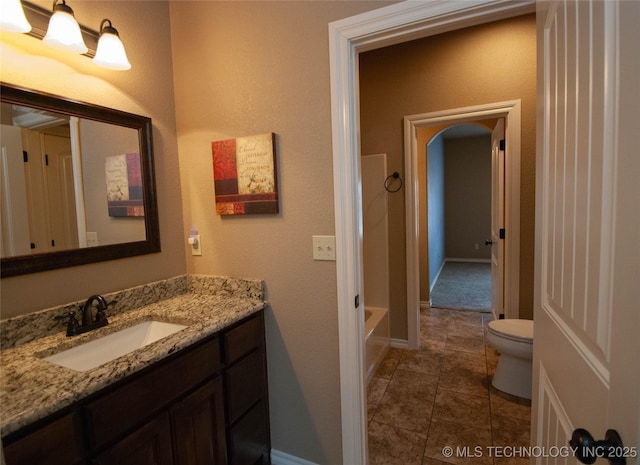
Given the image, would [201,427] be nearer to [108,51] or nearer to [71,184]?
[71,184]

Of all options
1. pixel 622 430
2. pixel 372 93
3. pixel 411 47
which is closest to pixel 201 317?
pixel 622 430

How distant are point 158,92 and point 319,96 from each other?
91 centimetres

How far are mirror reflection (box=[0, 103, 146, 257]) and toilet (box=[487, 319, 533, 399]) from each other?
234cm

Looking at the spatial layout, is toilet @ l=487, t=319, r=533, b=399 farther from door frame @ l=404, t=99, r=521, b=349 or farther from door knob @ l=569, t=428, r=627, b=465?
door knob @ l=569, t=428, r=627, b=465

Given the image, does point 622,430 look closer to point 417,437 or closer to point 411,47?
point 417,437

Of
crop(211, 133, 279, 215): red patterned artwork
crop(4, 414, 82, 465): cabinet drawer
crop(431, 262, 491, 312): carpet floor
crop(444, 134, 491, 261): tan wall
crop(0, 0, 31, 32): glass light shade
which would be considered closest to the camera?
crop(4, 414, 82, 465): cabinet drawer

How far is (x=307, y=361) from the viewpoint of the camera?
1.55 m

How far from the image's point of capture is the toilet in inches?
80.7

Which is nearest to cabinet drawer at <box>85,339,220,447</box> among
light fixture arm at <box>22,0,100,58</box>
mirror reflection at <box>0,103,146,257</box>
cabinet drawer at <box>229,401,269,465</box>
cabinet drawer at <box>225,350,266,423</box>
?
cabinet drawer at <box>225,350,266,423</box>

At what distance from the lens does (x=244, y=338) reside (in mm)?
1464

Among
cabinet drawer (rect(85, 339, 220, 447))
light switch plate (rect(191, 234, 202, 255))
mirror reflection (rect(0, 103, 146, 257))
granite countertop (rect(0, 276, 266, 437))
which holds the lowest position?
cabinet drawer (rect(85, 339, 220, 447))

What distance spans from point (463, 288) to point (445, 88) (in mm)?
3258

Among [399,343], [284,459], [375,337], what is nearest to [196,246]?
[284,459]

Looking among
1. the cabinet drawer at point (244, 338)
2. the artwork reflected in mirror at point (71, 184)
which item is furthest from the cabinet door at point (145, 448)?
the artwork reflected in mirror at point (71, 184)
